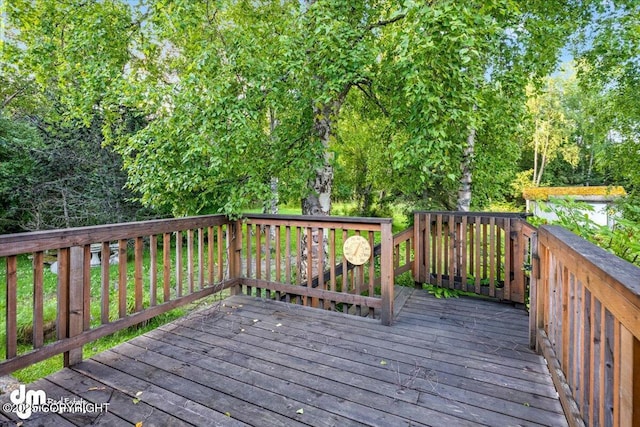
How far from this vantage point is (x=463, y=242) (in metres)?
4.27

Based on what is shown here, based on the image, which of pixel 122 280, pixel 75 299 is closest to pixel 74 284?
pixel 75 299

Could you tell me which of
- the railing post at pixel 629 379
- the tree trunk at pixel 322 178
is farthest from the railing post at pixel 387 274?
the railing post at pixel 629 379

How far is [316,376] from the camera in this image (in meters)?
2.28

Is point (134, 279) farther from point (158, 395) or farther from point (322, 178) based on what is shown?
point (322, 178)

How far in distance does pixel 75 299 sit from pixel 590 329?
312 cm

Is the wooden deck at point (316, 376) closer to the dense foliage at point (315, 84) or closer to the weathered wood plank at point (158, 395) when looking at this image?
the weathered wood plank at point (158, 395)

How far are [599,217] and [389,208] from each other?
10.2 meters

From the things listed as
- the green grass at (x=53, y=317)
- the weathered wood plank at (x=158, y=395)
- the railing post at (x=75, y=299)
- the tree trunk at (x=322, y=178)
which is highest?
the tree trunk at (x=322, y=178)

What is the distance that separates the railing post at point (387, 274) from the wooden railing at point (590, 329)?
122cm

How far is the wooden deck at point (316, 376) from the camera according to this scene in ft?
6.17

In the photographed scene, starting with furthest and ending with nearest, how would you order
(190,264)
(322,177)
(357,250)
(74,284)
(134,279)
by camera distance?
1. (322,177)
2. (134,279)
3. (190,264)
4. (357,250)
5. (74,284)

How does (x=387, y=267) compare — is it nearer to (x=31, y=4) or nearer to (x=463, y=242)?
(x=463, y=242)

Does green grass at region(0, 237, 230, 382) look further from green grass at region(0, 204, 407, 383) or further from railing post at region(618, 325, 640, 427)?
railing post at region(618, 325, 640, 427)

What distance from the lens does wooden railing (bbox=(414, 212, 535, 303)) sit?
153 inches
